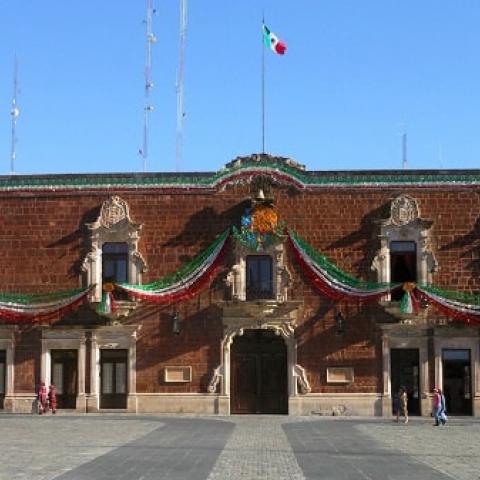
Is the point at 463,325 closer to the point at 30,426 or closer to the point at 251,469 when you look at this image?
the point at 30,426

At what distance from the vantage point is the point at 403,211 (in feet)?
120

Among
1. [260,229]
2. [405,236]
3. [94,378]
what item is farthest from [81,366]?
[405,236]

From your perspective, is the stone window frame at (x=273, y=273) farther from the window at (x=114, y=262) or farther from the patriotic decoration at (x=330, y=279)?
the window at (x=114, y=262)

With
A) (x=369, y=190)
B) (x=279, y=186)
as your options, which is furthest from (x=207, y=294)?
(x=369, y=190)

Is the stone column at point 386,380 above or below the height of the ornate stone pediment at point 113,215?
below

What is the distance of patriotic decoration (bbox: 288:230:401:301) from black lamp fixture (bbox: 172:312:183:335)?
497 cm

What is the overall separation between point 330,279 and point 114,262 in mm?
8180

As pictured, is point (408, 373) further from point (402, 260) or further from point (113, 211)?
point (113, 211)

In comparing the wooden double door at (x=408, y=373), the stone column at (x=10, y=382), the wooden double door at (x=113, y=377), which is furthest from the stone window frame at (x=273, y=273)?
the stone column at (x=10, y=382)

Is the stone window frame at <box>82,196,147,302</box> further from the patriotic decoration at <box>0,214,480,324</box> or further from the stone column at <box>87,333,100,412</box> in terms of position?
the stone column at <box>87,333,100,412</box>

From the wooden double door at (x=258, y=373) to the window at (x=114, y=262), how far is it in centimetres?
500

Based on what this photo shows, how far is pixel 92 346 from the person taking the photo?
120 ft

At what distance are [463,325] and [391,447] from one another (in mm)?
14167

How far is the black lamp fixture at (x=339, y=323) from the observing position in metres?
36.2
